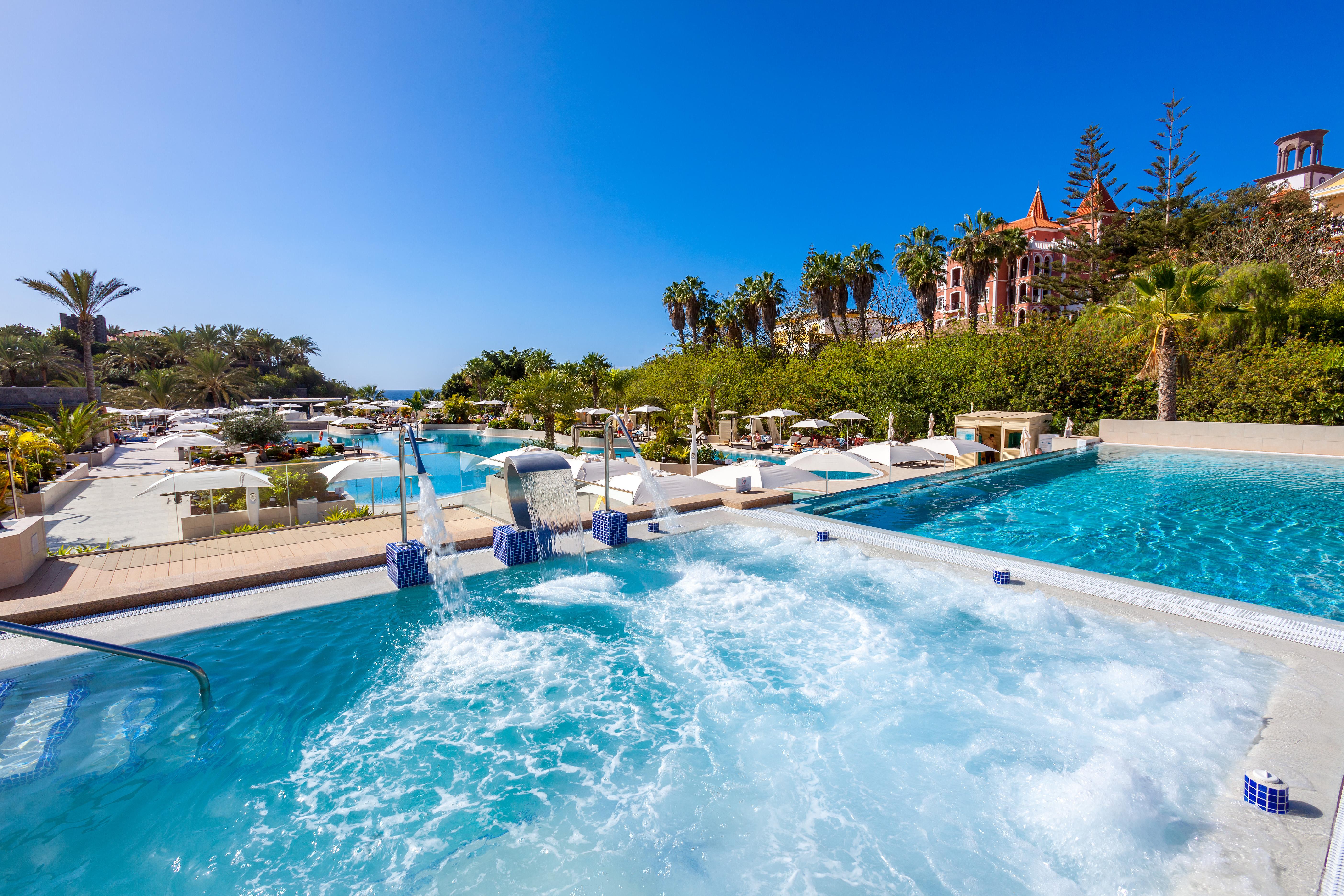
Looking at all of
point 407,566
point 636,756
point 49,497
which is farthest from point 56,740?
point 49,497

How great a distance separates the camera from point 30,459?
14930mm

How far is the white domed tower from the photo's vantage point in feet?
177

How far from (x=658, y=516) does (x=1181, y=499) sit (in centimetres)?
1274

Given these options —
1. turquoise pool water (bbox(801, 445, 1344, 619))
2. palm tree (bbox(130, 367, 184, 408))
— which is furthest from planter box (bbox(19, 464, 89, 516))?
palm tree (bbox(130, 367, 184, 408))

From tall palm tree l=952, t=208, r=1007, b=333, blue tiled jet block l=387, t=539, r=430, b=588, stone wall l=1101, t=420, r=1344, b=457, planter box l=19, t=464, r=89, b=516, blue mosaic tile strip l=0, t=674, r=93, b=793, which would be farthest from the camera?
tall palm tree l=952, t=208, r=1007, b=333

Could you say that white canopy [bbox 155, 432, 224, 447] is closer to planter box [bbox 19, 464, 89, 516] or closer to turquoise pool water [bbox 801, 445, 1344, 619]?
planter box [bbox 19, 464, 89, 516]

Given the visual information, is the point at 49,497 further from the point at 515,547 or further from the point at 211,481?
the point at 515,547

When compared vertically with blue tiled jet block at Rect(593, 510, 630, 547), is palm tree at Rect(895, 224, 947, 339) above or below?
above

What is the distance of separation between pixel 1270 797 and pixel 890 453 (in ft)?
42.2

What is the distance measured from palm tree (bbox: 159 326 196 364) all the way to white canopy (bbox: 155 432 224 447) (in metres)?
35.2

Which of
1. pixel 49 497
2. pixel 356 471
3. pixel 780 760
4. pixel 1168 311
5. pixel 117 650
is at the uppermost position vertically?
pixel 1168 311

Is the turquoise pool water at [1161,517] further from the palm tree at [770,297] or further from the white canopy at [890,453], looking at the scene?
the palm tree at [770,297]

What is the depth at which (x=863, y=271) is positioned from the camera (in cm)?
3847

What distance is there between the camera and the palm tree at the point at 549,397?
35.2m
